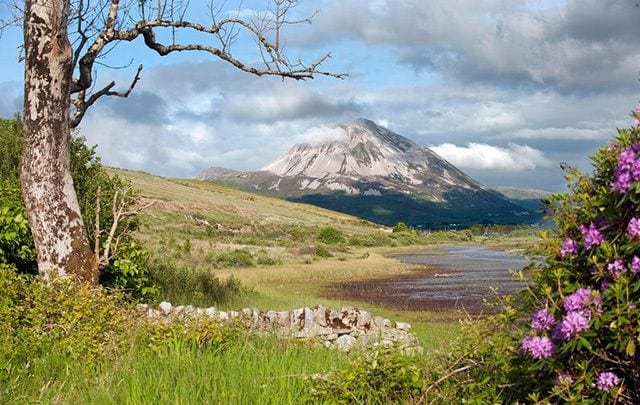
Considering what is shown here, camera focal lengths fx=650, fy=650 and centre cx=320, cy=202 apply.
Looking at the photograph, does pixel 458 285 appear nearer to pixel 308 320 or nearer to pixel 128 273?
pixel 308 320

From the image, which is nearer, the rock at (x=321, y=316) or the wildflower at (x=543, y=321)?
the wildflower at (x=543, y=321)

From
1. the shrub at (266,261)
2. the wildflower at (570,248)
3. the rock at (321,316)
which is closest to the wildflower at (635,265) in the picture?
the wildflower at (570,248)

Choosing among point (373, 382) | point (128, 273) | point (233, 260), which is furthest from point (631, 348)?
point (233, 260)

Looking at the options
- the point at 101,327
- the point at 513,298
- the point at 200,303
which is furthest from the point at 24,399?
the point at 200,303

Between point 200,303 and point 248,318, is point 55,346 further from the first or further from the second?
point 200,303

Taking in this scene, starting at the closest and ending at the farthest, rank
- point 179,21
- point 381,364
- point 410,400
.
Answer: point 410,400 → point 381,364 → point 179,21

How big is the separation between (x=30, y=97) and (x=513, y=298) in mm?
8579

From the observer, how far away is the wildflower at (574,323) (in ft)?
10.8

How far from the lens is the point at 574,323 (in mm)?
3307

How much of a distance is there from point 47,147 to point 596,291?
8.92 m

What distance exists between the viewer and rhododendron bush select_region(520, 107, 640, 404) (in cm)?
329

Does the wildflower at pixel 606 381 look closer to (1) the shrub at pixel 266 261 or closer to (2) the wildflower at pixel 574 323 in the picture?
(2) the wildflower at pixel 574 323

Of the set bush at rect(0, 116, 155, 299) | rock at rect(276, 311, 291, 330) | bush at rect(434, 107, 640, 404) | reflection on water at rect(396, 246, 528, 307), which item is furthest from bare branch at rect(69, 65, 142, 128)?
reflection on water at rect(396, 246, 528, 307)

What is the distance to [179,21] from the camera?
12359 millimetres
